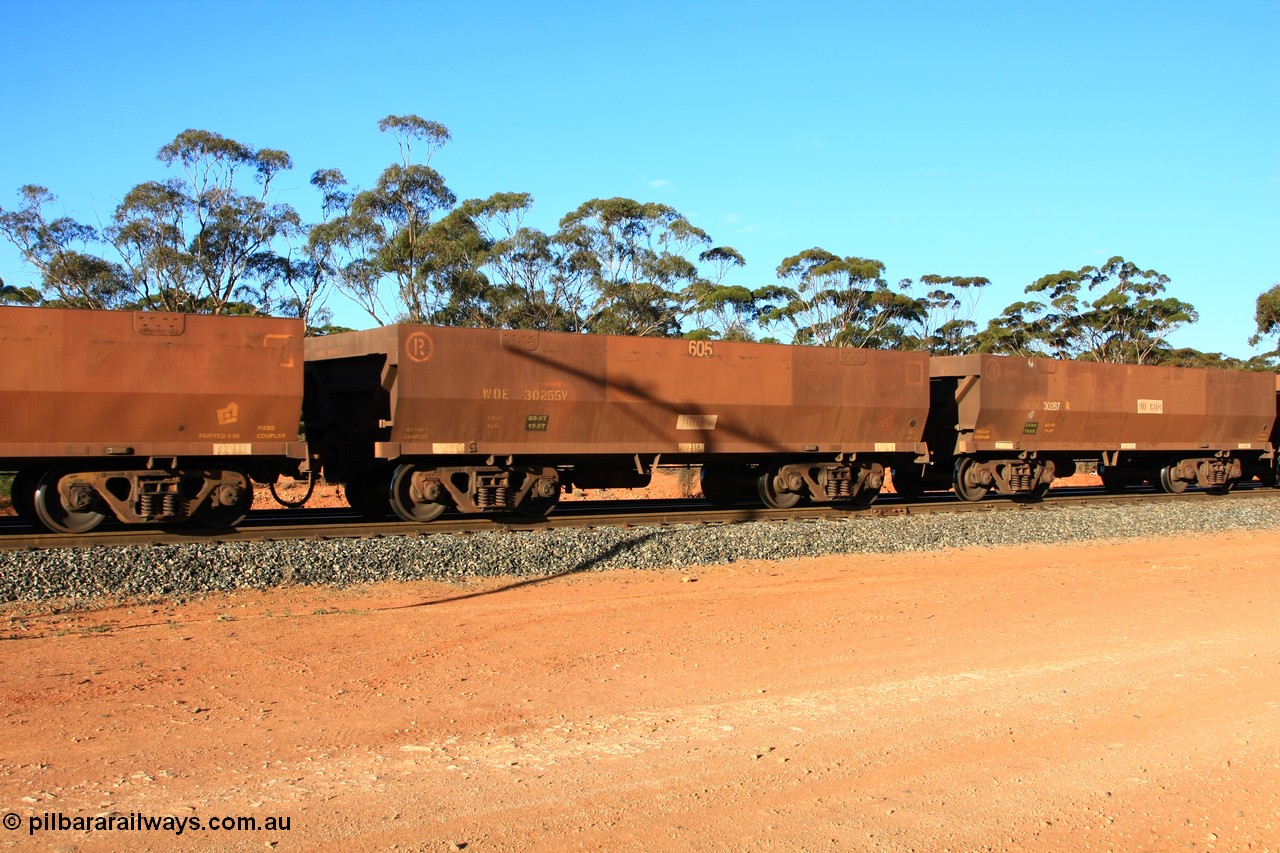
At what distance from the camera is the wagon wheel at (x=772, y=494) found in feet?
54.5

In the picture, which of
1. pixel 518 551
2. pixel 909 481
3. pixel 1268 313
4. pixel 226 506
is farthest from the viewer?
pixel 1268 313

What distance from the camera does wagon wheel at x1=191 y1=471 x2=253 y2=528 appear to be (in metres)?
12.4

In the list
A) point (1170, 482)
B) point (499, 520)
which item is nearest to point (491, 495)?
point (499, 520)

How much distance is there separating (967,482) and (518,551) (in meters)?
10.0

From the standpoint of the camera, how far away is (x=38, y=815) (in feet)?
13.9

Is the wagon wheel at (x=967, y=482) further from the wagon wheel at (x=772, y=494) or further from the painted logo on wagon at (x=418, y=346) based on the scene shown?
the painted logo on wagon at (x=418, y=346)

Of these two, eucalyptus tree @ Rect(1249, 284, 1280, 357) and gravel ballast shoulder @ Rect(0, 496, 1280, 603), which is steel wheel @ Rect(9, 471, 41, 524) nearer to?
gravel ballast shoulder @ Rect(0, 496, 1280, 603)

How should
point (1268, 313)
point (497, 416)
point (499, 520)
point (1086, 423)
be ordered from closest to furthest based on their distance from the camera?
point (497, 416), point (499, 520), point (1086, 423), point (1268, 313)

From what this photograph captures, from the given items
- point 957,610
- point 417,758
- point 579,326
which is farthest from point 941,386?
point 579,326

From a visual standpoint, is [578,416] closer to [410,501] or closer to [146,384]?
[410,501]

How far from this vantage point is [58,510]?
11.8 metres

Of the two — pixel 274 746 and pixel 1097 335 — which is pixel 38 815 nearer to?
pixel 274 746

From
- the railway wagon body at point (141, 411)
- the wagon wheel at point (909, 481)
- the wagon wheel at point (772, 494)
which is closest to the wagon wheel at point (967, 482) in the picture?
the wagon wheel at point (909, 481)

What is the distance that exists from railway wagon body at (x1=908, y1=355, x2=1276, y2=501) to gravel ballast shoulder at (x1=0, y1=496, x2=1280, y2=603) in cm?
217
